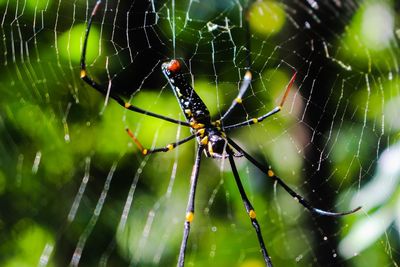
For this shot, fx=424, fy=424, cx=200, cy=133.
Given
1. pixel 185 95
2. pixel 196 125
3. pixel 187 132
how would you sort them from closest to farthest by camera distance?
pixel 185 95 → pixel 196 125 → pixel 187 132

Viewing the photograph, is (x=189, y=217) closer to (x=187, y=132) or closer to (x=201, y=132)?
(x=201, y=132)

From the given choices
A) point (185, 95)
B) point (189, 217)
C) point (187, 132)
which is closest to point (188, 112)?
point (185, 95)

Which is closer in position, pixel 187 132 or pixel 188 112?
pixel 188 112

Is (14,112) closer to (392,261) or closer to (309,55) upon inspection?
(309,55)

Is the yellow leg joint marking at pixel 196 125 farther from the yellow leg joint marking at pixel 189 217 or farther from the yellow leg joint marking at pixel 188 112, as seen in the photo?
the yellow leg joint marking at pixel 189 217

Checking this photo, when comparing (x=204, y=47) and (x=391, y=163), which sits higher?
(x=204, y=47)

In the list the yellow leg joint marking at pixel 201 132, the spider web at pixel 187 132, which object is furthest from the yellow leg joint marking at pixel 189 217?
the spider web at pixel 187 132

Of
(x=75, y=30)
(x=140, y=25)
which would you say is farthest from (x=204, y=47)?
(x=75, y=30)

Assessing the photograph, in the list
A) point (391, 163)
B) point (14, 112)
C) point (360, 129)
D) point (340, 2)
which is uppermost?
point (340, 2)

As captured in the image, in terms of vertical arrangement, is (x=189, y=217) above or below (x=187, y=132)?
below
